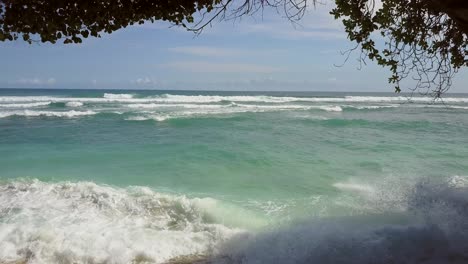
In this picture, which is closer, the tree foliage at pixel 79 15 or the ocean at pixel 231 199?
the tree foliage at pixel 79 15

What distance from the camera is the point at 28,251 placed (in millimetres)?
5695

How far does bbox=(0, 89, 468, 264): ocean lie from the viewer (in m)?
5.68

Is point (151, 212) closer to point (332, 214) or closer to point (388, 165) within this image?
point (332, 214)

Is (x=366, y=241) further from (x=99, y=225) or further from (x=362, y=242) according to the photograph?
(x=99, y=225)

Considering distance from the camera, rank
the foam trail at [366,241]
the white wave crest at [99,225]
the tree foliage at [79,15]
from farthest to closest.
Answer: the white wave crest at [99,225], the foam trail at [366,241], the tree foliage at [79,15]

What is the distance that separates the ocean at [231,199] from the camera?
5.68m

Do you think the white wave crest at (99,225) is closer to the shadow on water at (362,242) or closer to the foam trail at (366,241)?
the shadow on water at (362,242)

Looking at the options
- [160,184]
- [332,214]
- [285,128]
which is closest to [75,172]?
[160,184]

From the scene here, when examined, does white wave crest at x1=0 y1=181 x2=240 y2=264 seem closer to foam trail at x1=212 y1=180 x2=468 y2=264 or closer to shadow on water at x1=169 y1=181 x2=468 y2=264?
shadow on water at x1=169 y1=181 x2=468 y2=264

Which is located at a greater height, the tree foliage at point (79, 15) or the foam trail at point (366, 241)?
the tree foliage at point (79, 15)

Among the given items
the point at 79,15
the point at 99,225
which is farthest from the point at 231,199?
the point at 79,15

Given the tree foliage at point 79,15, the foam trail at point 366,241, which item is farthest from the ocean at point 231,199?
the tree foliage at point 79,15

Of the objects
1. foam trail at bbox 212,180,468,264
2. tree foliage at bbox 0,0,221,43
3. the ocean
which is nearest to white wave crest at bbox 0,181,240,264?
the ocean

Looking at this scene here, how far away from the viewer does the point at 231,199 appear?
8492 millimetres
